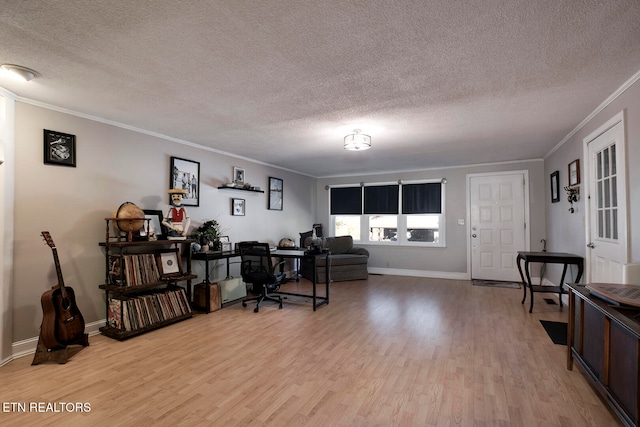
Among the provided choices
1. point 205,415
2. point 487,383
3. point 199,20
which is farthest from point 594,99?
point 205,415

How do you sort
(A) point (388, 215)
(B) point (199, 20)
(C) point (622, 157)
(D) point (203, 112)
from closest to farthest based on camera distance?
(B) point (199, 20) → (C) point (622, 157) → (D) point (203, 112) → (A) point (388, 215)

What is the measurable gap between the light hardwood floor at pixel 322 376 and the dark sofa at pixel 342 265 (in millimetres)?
2263

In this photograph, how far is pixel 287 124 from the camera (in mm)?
3648

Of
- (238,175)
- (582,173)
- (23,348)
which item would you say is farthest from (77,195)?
(582,173)

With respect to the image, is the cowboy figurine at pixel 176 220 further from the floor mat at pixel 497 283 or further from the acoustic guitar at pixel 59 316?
the floor mat at pixel 497 283

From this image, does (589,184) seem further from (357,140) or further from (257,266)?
(257,266)

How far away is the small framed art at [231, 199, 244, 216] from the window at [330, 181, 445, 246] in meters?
2.88

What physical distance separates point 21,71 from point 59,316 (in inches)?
82.1

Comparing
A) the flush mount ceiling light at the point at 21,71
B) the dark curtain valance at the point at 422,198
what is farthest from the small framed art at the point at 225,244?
the dark curtain valance at the point at 422,198

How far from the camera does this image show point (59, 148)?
312cm

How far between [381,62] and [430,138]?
7.50ft

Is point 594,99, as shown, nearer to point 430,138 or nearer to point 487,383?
point 430,138

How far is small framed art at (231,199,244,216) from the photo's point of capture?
17.3 ft

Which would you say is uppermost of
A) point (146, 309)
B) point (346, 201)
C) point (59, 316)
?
point (346, 201)
